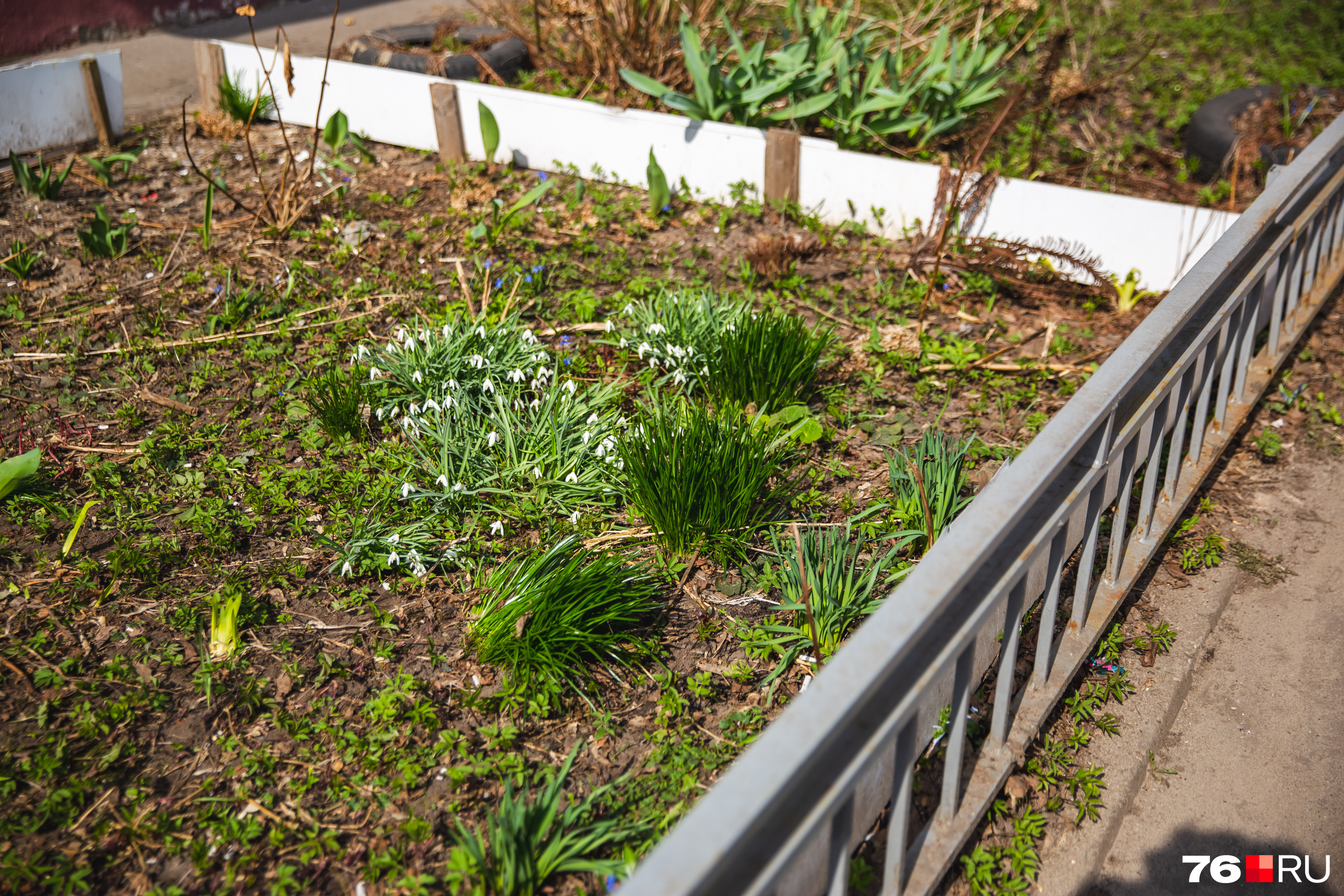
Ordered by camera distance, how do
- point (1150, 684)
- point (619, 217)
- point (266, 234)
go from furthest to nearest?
1. point (619, 217)
2. point (266, 234)
3. point (1150, 684)

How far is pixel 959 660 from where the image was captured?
5.67ft

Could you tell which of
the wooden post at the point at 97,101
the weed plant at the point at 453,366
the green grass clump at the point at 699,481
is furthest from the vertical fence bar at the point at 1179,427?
the wooden post at the point at 97,101

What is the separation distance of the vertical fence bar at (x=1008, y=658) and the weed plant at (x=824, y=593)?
16.7 inches

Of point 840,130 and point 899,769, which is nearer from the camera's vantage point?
point 899,769

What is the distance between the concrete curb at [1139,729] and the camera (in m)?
2.02

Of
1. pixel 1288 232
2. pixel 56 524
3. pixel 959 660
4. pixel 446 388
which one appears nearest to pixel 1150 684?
pixel 959 660

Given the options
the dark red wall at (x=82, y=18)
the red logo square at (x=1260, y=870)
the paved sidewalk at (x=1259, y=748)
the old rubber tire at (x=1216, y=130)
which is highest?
the dark red wall at (x=82, y=18)

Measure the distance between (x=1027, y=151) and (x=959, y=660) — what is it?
4.48 m

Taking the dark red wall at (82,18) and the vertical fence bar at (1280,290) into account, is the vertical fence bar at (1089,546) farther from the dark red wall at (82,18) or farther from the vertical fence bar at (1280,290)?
the dark red wall at (82,18)

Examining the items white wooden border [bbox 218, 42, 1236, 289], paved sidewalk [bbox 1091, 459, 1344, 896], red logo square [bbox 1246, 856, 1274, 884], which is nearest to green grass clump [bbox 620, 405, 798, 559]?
paved sidewalk [bbox 1091, 459, 1344, 896]

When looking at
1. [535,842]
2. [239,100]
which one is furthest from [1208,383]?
[239,100]

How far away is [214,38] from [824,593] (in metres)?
7.21

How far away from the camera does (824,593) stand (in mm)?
2369

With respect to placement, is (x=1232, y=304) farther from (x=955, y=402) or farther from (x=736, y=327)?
(x=736, y=327)
